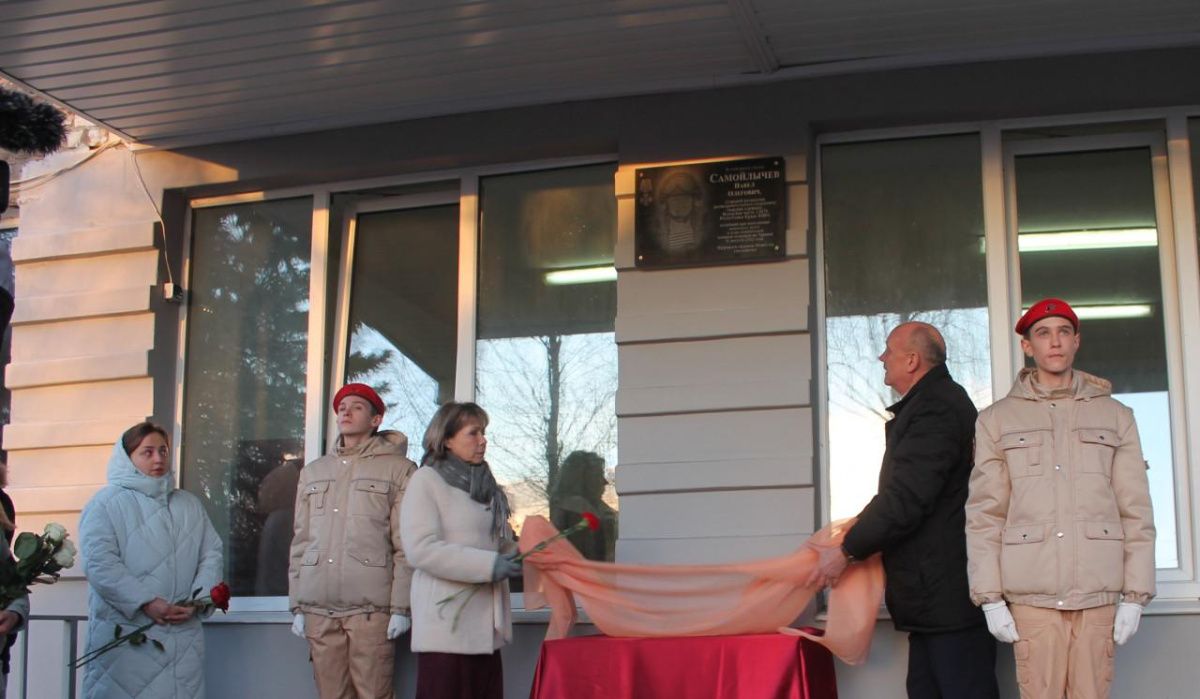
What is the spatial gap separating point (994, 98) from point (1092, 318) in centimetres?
103

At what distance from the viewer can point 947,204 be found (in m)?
6.45

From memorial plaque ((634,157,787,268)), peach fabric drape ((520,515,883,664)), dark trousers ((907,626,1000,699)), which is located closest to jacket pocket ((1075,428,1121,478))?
dark trousers ((907,626,1000,699))

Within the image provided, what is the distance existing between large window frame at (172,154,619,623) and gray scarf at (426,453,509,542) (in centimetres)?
126

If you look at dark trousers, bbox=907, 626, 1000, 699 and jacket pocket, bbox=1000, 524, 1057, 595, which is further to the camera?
dark trousers, bbox=907, 626, 1000, 699

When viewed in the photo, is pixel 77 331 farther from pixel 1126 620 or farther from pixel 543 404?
pixel 1126 620

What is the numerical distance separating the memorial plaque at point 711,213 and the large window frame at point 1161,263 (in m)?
0.26

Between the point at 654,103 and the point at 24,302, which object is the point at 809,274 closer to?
the point at 654,103

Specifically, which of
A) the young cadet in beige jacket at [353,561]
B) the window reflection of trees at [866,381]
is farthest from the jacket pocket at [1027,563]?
the young cadet in beige jacket at [353,561]

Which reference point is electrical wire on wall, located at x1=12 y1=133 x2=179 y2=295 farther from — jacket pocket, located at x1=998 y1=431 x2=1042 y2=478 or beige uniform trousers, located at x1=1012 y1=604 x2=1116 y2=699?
beige uniform trousers, located at x1=1012 y1=604 x2=1116 y2=699

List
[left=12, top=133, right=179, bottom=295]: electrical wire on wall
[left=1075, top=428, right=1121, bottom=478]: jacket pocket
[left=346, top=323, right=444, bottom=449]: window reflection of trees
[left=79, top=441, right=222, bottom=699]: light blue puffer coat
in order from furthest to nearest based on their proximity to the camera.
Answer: [left=12, top=133, right=179, bottom=295]: electrical wire on wall, [left=346, top=323, right=444, bottom=449]: window reflection of trees, [left=79, top=441, right=222, bottom=699]: light blue puffer coat, [left=1075, top=428, right=1121, bottom=478]: jacket pocket

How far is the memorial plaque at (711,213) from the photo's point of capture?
6.39 metres

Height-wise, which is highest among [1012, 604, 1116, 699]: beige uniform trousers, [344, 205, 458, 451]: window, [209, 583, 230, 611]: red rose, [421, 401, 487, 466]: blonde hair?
[344, 205, 458, 451]: window

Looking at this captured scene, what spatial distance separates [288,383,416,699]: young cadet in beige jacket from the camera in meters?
6.03

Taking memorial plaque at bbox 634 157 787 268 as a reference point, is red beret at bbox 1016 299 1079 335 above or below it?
below
